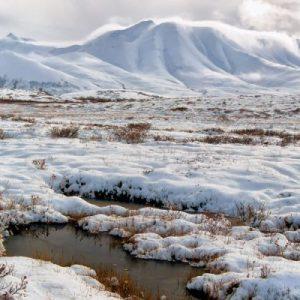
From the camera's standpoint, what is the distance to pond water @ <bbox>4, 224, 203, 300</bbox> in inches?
420

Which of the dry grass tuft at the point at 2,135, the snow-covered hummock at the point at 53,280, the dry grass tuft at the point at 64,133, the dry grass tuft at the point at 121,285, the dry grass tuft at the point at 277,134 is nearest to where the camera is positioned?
the snow-covered hummock at the point at 53,280

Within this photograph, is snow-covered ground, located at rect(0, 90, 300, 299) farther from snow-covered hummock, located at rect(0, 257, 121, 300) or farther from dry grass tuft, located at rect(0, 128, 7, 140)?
snow-covered hummock, located at rect(0, 257, 121, 300)

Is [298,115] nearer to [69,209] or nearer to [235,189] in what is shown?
[235,189]

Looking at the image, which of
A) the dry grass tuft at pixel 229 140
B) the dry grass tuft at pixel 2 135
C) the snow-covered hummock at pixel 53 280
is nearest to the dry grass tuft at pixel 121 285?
the snow-covered hummock at pixel 53 280

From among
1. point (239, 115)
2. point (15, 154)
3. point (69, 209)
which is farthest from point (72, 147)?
point (239, 115)

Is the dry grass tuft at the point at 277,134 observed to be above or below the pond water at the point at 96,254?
above

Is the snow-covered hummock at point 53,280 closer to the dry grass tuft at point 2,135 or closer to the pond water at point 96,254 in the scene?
the pond water at point 96,254

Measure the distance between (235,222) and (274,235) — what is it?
1.82m

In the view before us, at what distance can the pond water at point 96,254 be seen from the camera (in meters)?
10.7

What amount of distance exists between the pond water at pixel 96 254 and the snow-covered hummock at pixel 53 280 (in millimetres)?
795

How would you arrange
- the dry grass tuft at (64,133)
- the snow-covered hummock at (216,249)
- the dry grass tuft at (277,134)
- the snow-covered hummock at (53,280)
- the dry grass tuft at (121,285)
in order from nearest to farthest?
the snow-covered hummock at (53,280)
the snow-covered hummock at (216,249)
the dry grass tuft at (121,285)
the dry grass tuft at (64,133)
the dry grass tuft at (277,134)

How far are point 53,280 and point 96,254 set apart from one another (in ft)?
9.60

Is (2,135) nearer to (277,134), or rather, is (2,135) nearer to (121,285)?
(277,134)

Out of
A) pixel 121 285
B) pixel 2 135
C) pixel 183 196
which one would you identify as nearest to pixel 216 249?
pixel 121 285
